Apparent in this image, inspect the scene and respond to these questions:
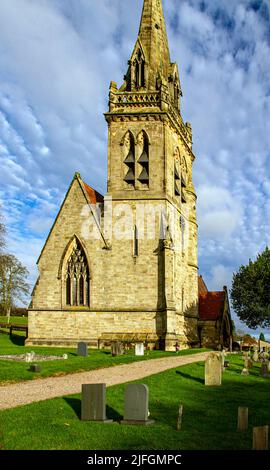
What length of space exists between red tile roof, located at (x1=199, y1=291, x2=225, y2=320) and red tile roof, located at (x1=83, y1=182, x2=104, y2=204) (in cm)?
1389

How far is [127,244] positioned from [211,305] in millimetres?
14512

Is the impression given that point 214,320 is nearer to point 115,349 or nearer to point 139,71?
point 115,349

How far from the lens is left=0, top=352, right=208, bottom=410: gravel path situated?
14.4 meters

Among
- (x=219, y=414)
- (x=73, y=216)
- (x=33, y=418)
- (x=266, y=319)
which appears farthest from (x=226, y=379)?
(x=266, y=319)

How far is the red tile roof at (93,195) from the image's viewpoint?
37562 millimetres

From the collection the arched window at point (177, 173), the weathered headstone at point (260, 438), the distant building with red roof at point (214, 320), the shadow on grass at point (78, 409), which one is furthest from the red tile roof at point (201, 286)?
the weathered headstone at point (260, 438)

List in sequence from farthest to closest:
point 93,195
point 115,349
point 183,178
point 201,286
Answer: point 201,286
point 183,178
point 93,195
point 115,349

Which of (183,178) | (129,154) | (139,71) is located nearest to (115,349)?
(129,154)

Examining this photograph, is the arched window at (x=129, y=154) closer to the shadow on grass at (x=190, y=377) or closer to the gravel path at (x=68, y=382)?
the gravel path at (x=68, y=382)

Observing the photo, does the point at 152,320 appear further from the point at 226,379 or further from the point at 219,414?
the point at 219,414

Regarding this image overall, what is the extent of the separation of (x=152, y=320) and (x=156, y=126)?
14.0 meters

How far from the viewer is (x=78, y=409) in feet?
41.8

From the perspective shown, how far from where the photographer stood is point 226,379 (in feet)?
69.4

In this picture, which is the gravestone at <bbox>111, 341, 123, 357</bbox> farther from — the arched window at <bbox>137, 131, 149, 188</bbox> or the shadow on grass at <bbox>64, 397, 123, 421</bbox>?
the shadow on grass at <bbox>64, 397, 123, 421</bbox>
